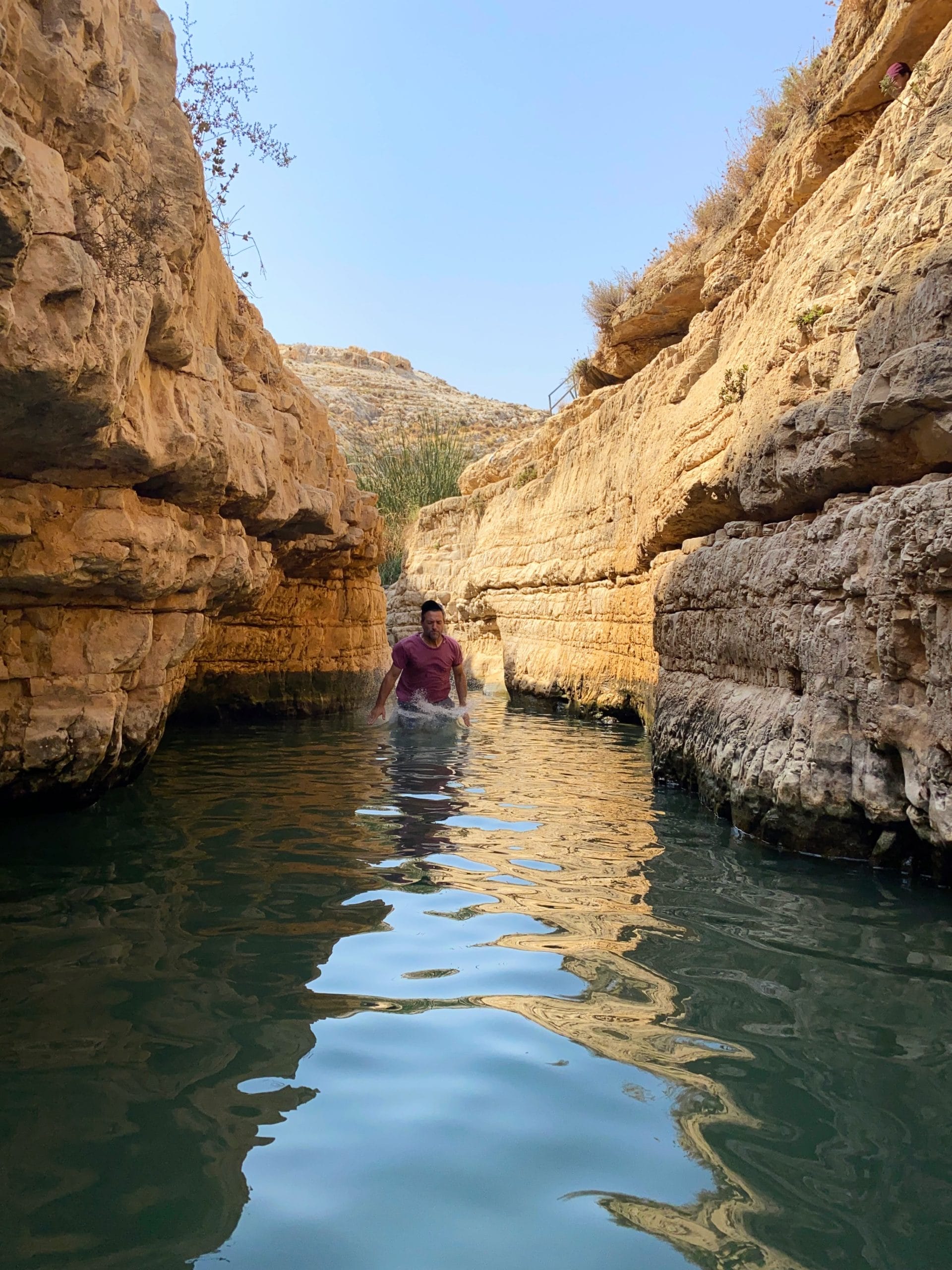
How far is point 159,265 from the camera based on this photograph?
4.41 m

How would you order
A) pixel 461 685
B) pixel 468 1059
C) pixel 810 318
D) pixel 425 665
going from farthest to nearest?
pixel 461 685 → pixel 425 665 → pixel 810 318 → pixel 468 1059

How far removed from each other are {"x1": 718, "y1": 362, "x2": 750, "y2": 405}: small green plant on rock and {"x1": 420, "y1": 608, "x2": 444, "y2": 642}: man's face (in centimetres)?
312

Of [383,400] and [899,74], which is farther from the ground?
[383,400]

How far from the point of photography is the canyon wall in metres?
3.92

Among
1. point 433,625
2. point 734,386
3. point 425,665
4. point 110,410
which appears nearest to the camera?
point 110,410

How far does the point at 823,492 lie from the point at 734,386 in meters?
2.95

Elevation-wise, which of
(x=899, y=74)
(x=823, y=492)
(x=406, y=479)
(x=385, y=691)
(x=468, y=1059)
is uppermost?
(x=899, y=74)

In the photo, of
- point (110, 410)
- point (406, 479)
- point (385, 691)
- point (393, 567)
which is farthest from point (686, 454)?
point (406, 479)

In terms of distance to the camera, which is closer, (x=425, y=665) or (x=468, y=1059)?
(x=468, y=1059)

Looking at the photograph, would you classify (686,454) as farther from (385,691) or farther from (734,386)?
(385,691)

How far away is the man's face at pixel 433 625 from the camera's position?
897 cm

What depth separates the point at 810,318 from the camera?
232 inches

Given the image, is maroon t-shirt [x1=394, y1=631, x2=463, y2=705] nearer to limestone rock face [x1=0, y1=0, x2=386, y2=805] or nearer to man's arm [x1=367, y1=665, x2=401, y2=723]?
man's arm [x1=367, y1=665, x2=401, y2=723]

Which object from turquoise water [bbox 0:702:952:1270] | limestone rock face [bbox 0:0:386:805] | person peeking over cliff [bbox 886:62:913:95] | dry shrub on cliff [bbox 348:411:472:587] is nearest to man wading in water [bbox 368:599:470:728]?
limestone rock face [bbox 0:0:386:805]
